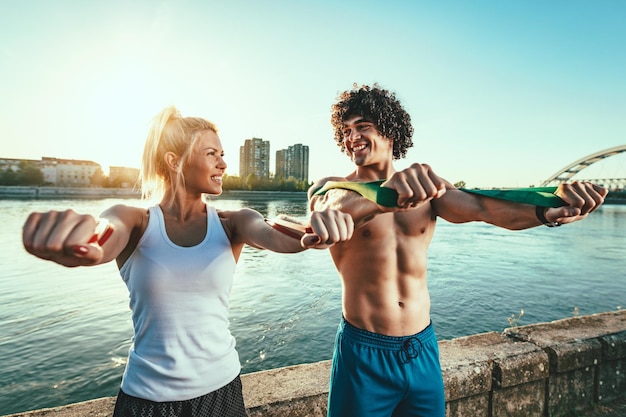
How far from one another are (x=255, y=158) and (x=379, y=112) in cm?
13545

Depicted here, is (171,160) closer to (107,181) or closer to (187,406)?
(187,406)

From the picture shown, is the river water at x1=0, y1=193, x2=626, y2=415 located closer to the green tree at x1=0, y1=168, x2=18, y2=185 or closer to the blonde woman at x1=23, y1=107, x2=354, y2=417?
the blonde woman at x1=23, y1=107, x2=354, y2=417

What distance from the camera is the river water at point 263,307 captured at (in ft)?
22.0

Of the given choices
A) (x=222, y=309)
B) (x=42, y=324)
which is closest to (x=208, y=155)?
(x=222, y=309)

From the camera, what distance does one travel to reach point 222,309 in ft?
6.11

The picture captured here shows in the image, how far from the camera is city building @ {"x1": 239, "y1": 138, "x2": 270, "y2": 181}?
→ 444 feet

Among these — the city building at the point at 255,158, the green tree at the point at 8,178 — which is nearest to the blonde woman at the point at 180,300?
Result: the green tree at the point at 8,178

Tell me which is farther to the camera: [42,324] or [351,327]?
[42,324]

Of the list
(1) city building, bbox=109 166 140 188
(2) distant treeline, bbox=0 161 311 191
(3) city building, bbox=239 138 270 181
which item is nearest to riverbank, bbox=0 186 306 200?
(2) distant treeline, bbox=0 161 311 191

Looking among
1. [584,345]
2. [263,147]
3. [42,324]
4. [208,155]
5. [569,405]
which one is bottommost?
[42,324]

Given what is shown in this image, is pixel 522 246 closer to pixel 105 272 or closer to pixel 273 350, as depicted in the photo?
pixel 273 350

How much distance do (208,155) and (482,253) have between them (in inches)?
788

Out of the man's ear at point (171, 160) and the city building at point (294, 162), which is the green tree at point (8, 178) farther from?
the man's ear at point (171, 160)

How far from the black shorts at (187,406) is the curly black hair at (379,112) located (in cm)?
187
